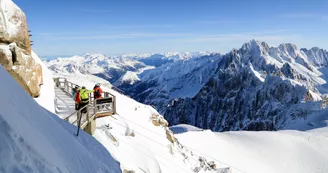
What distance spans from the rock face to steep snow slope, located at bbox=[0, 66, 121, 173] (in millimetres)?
8859

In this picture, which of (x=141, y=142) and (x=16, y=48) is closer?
(x=16, y=48)

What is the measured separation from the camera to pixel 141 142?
23.6 meters

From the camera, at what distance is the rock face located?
51.5 ft

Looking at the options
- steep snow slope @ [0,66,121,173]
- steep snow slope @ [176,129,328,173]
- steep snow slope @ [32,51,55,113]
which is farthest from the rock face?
steep snow slope @ [176,129,328,173]

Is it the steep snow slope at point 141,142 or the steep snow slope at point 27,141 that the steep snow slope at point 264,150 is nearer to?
the steep snow slope at point 141,142

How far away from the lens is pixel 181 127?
226 ft

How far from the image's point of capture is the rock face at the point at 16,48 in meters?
15.7

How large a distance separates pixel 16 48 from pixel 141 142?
12.3 m

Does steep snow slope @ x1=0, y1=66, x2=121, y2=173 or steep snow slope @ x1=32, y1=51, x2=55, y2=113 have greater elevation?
steep snow slope @ x1=0, y1=66, x2=121, y2=173

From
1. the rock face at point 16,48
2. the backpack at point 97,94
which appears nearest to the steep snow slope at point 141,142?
the backpack at point 97,94

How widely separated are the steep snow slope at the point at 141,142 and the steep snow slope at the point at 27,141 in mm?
8580

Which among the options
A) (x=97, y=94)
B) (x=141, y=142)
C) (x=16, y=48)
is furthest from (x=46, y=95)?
(x=141, y=142)

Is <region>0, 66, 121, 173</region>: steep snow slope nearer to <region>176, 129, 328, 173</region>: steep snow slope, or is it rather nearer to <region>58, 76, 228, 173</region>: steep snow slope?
<region>58, 76, 228, 173</region>: steep snow slope

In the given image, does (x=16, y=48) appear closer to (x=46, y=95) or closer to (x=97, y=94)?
(x=46, y=95)
